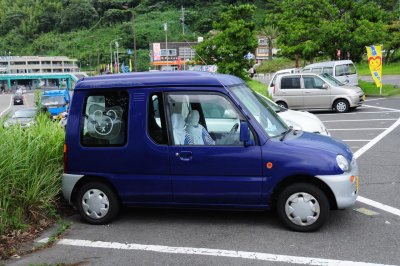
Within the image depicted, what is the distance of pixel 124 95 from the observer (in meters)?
5.57

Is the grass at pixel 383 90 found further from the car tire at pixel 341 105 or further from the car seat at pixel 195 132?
the car seat at pixel 195 132

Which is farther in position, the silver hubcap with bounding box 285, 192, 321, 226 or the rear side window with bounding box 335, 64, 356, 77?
the rear side window with bounding box 335, 64, 356, 77

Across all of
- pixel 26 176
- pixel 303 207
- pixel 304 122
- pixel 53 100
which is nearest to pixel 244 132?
pixel 303 207

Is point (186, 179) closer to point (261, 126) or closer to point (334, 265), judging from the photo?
point (261, 126)

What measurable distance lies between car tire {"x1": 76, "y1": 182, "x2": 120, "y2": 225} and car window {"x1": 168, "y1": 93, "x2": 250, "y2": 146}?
107 centimetres

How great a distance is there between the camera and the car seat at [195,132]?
17.6ft

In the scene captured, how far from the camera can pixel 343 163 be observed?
5070 mm

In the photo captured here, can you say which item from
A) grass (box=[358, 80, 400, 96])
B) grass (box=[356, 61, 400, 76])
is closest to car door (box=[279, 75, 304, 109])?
grass (box=[358, 80, 400, 96])

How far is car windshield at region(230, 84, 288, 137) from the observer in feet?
17.5

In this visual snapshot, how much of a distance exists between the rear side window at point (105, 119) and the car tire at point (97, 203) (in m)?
0.53

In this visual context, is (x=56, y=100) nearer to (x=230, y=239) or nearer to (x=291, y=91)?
(x=291, y=91)

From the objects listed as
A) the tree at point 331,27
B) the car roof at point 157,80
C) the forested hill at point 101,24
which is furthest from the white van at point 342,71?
the car roof at point 157,80

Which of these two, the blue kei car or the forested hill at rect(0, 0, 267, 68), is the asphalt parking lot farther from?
the forested hill at rect(0, 0, 267, 68)

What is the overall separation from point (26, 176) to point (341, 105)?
47.2 ft
